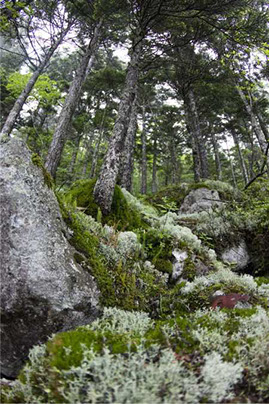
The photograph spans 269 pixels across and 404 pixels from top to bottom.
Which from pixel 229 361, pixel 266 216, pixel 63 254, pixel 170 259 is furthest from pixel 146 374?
pixel 266 216

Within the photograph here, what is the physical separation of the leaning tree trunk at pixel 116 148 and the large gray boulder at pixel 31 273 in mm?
3007

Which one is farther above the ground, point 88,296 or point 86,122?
point 86,122

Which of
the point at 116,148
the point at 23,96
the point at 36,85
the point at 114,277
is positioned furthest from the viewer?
the point at 36,85

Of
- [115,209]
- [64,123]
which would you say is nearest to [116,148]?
[115,209]

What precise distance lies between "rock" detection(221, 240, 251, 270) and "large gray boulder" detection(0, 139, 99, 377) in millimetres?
4438

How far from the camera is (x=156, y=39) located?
10570 millimetres

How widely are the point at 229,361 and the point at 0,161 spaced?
321 centimetres

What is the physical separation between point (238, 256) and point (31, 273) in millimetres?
5562

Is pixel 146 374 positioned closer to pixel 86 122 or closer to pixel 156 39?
pixel 156 39

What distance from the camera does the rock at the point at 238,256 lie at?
246 inches

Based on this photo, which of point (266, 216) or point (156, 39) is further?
point (156, 39)

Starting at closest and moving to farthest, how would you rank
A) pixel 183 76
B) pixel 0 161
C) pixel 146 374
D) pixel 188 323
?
1. pixel 146 374
2. pixel 188 323
3. pixel 0 161
4. pixel 183 76

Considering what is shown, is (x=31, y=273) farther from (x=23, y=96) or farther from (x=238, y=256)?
(x=23, y=96)

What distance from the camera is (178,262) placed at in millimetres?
4797
